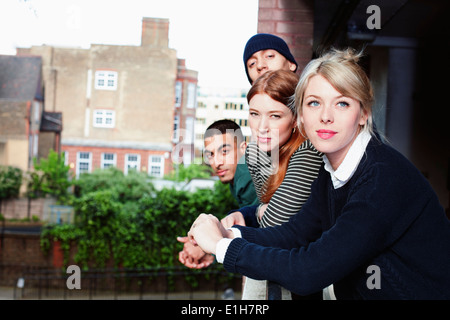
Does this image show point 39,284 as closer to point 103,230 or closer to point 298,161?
point 103,230

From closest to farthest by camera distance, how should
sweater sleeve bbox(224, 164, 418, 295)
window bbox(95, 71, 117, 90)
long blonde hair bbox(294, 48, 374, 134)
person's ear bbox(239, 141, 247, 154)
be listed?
sweater sleeve bbox(224, 164, 418, 295) < long blonde hair bbox(294, 48, 374, 134) < person's ear bbox(239, 141, 247, 154) < window bbox(95, 71, 117, 90)

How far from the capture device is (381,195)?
108 centimetres

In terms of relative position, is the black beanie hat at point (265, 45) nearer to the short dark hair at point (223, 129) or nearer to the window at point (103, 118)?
the short dark hair at point (223, 129)

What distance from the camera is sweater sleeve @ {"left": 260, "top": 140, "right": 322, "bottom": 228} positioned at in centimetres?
149

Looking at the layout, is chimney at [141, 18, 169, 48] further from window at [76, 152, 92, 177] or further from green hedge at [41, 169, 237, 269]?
green hedge at [41, 169, 237, 269]

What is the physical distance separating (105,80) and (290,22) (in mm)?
24516

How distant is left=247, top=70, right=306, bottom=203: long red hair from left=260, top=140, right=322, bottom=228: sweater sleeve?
9 centimetres

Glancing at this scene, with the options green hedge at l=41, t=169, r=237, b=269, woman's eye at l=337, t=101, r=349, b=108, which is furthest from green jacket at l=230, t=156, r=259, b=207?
green hedge at l=41, t=169, r=237, b=269

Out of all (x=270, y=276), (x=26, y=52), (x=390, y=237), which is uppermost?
(x=26, y=52)

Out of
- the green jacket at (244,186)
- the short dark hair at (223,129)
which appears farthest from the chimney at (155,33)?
the green jacket at (244,186)

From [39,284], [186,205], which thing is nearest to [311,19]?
[186,205]

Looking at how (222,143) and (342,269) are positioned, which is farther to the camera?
(222,143)

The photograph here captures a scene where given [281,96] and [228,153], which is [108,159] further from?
[281,96]

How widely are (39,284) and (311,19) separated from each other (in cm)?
1716
